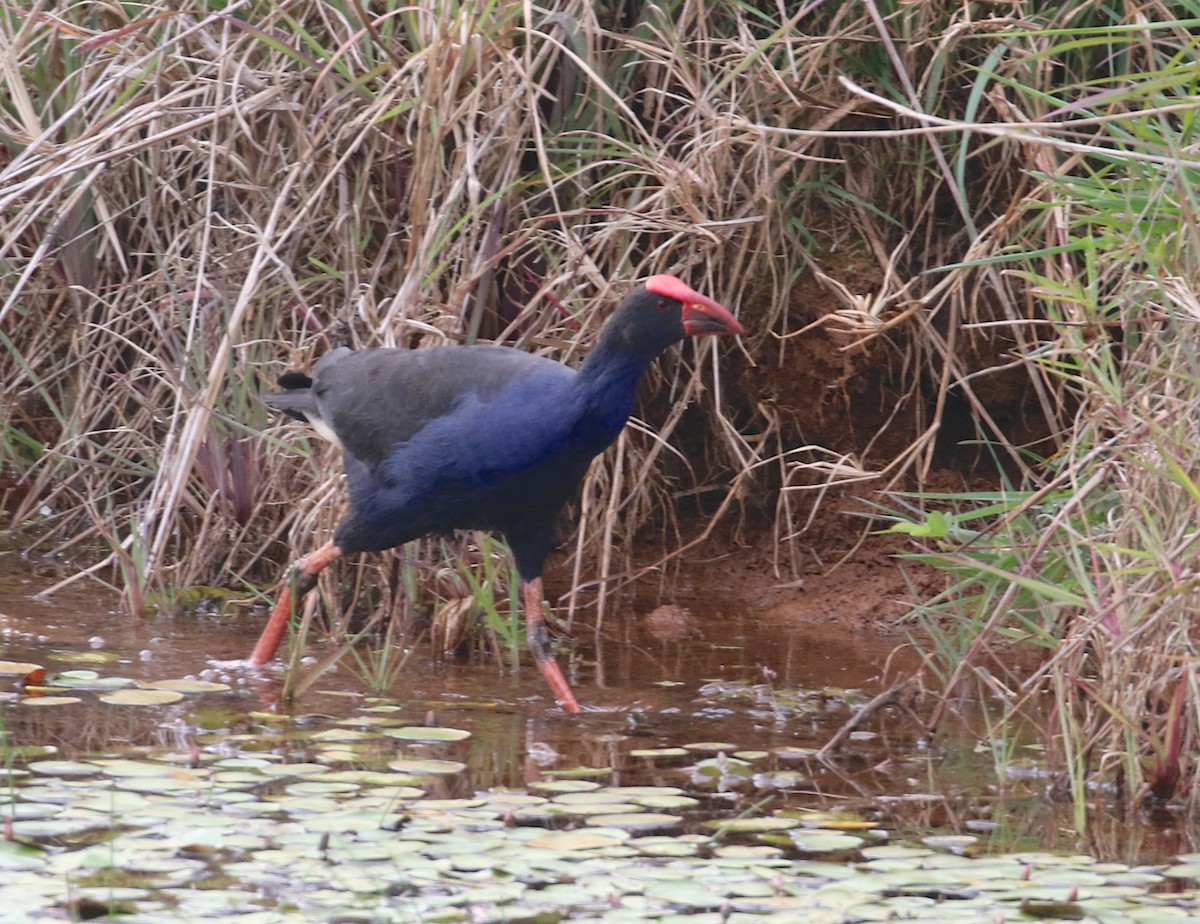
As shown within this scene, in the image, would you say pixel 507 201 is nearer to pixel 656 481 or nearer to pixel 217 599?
pixel 656 481

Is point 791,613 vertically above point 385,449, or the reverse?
point 385,449

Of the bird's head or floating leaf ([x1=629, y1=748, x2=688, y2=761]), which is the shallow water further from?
the bird's head

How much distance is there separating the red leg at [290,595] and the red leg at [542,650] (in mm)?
453

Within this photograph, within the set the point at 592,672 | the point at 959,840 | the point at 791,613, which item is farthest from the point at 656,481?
the point at 959,840

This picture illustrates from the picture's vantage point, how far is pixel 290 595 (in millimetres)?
3873

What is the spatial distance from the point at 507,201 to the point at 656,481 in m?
0.92

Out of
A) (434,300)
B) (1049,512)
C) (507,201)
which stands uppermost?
(507,201)

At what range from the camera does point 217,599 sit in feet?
14.3

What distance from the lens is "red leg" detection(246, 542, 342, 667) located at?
3834 mm

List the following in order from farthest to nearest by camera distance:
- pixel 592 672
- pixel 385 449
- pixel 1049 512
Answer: pixel 592 672 → pixel 385 449 → pixel 1049 512

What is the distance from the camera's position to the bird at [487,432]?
3561 millimetres

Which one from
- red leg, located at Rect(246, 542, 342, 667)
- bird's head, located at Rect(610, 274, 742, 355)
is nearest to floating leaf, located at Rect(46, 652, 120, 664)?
red leg, located at Rect(246, 542, 342, 667)

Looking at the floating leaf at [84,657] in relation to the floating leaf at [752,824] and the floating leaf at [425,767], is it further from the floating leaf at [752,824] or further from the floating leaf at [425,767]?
the floating leaf at [752,824]

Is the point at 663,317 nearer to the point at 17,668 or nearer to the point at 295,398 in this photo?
the point at 295,398
